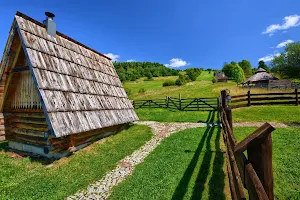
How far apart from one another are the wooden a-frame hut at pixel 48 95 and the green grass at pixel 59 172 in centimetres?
88

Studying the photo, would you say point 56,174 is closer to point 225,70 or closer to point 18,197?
point 18,197

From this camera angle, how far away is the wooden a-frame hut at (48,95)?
24.9 ft

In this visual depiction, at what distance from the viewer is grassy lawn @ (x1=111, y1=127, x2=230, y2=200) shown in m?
5.07

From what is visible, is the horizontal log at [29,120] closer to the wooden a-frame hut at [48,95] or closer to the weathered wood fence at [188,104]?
the wooden a-frame hut at [48,95]

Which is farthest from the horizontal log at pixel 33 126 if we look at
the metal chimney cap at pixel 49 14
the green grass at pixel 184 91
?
the green grass at pixel 184 91

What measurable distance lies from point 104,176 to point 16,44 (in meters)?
7.61

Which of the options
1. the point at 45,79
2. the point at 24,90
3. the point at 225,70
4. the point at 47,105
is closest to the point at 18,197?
the point at 47,105

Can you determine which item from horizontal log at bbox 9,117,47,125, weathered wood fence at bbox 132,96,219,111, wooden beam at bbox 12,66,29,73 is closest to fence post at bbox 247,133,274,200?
horizontal log at bbox 9,117,47,125

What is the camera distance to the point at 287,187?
16.4 ft

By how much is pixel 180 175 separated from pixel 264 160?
4.90m

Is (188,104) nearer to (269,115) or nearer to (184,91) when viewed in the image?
(269,115)

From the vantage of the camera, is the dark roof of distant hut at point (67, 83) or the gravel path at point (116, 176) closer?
the gravel path at point (116, 176)

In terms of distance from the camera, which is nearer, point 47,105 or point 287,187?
point 287,187

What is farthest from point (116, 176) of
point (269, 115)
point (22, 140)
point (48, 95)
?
point (269, 115)
